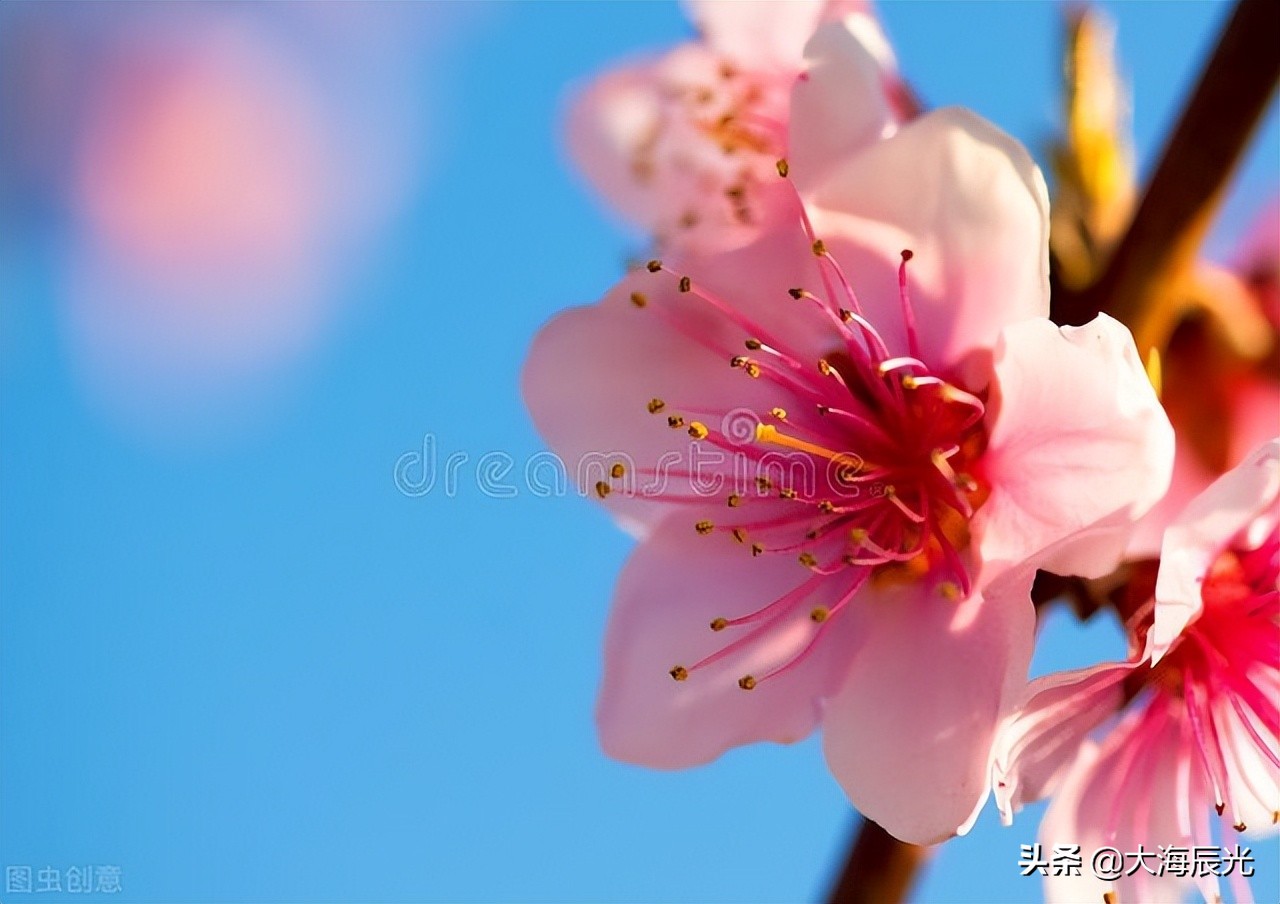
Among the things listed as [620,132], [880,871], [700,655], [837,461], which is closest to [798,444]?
[837,461]

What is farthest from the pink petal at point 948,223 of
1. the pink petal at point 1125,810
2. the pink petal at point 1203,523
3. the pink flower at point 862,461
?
the pink petal at point 1125,810

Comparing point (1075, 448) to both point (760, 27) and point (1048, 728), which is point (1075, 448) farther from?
point (760, 27)

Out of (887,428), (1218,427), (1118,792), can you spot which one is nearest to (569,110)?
(887,428)

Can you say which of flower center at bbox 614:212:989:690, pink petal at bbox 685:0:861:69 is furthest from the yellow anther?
pink petal at bbox 685:0:861:69

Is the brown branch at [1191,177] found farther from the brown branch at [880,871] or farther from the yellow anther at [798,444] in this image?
the brown branch at [880,871]

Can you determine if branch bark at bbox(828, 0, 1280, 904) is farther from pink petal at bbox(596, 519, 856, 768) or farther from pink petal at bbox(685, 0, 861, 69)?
pink petal at bbox(685, 0, 861, 69)

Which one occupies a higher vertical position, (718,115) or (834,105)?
(718,115)

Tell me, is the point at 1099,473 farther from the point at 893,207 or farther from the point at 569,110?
the point at 569,110
